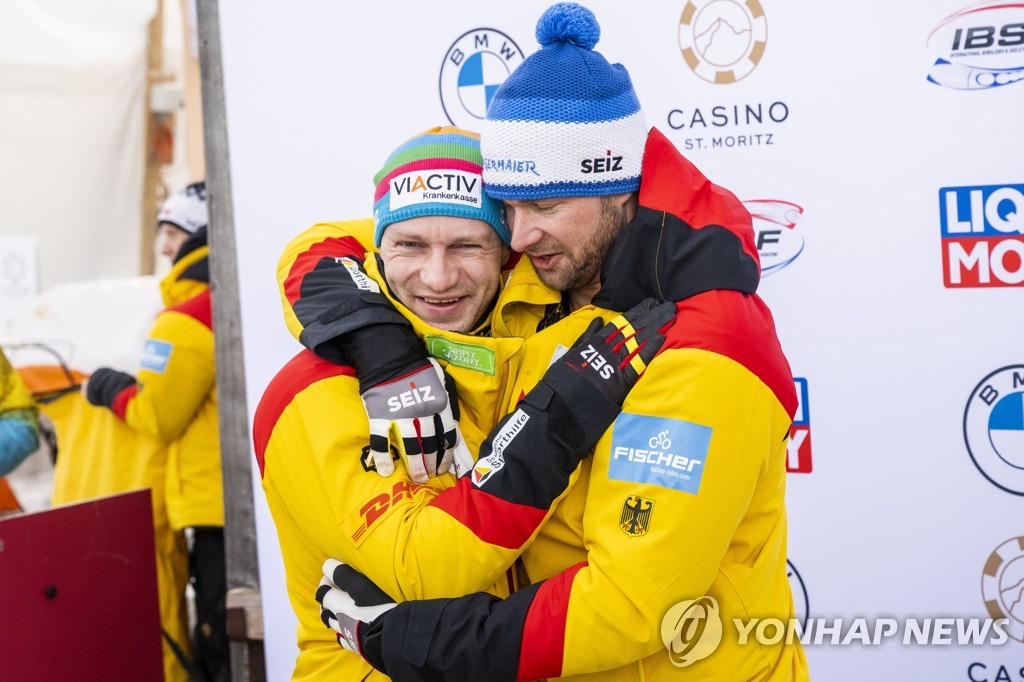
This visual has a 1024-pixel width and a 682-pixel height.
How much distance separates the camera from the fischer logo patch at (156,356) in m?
3.00

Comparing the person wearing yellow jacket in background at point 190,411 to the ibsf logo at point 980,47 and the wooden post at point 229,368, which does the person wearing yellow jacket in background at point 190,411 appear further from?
the ibsf logo at point 980,47

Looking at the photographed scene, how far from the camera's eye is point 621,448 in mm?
1367

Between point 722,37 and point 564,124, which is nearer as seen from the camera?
point 564,124

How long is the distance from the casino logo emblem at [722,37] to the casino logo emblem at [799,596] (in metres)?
1.21

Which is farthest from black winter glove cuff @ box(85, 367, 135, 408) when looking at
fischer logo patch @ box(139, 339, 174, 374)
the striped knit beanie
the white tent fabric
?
the white tent fabric

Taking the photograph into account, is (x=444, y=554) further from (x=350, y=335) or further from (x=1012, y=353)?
(x=1012, y=353)

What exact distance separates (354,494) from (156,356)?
6.00 ft

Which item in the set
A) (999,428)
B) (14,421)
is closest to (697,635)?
(999,428)

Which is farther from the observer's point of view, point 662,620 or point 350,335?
point 350,335

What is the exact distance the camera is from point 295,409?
4.99ft

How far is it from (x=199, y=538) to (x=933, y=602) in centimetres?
233

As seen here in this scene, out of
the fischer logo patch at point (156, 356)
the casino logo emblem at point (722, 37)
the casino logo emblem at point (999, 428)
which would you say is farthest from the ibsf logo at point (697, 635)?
the fischer logo patch at point (156, 356)

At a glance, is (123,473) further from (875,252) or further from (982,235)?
(982,235)

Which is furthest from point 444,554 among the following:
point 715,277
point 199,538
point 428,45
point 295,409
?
point 199,538
